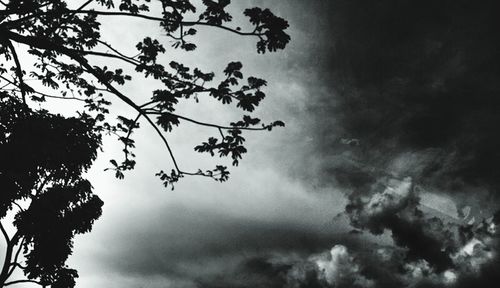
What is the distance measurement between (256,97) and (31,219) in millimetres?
13714

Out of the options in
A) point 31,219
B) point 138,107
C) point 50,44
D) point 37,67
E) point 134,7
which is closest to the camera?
point 50,44

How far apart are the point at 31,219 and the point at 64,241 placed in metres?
1.74

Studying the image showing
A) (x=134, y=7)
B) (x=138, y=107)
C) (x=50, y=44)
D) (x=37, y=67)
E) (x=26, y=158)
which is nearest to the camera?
(x=50, y=44)

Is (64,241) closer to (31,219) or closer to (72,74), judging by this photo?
(31,219)

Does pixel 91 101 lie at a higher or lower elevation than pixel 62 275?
higher

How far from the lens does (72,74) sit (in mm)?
8117

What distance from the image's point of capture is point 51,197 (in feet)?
49.5

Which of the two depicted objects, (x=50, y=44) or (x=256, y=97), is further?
(x=256, y=97)

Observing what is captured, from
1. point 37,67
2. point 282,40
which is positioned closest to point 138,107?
point 282,40

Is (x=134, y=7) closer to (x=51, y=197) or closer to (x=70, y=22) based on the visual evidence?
(x=70, y=22)

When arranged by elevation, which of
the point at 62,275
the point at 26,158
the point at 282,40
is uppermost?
the point at 26,158

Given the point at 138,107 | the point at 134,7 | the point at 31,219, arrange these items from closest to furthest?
the point at 138,107, the point at 134,7, the point at 31,219

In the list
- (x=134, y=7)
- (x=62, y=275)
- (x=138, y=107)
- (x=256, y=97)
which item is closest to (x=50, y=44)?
(x=138, y=107)

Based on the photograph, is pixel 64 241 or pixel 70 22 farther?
pixel 64 241
